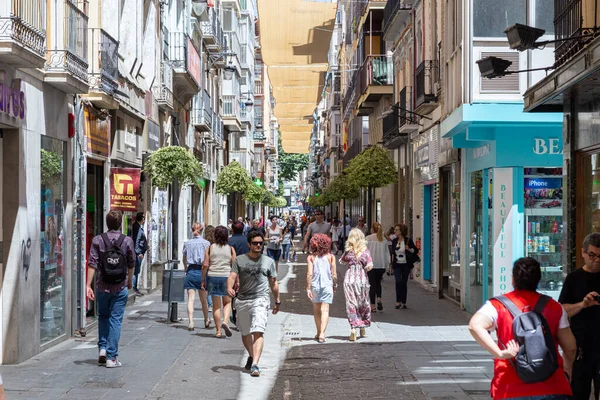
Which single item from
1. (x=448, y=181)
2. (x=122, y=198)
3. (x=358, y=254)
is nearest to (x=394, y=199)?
(x=448, y=181)

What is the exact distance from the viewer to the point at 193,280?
16438mm

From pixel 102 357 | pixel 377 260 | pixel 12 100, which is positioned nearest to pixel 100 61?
pixel 12 100

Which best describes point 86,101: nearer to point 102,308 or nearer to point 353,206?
point 102,308

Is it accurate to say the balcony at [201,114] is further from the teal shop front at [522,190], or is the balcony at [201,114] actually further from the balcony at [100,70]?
the teal shop front at [522,190]

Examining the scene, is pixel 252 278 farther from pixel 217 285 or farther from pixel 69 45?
pixel 69 45

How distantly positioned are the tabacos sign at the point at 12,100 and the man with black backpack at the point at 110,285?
65.1 inches

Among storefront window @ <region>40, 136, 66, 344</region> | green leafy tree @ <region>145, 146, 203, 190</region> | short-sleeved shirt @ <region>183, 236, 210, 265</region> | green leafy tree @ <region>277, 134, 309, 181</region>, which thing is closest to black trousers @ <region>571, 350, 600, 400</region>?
storefront window @ <region>40, 136, 66, 344</region>

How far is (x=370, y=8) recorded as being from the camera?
39812 millimetres

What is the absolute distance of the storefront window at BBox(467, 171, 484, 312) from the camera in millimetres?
18859

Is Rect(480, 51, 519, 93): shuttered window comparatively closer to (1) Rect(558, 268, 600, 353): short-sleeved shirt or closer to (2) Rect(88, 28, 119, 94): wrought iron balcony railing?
(2) Rect(88, 28, 119, 94): wrought iron balcony railing

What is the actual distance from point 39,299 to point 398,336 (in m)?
5.53

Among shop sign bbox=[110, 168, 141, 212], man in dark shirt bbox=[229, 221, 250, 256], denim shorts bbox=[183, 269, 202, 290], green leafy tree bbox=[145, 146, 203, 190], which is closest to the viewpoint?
denim shorts bbox=[183, 269, 202, 290]

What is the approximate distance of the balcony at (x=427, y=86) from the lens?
2309 cm

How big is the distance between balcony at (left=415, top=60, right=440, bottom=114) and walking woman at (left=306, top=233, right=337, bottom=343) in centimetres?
876
